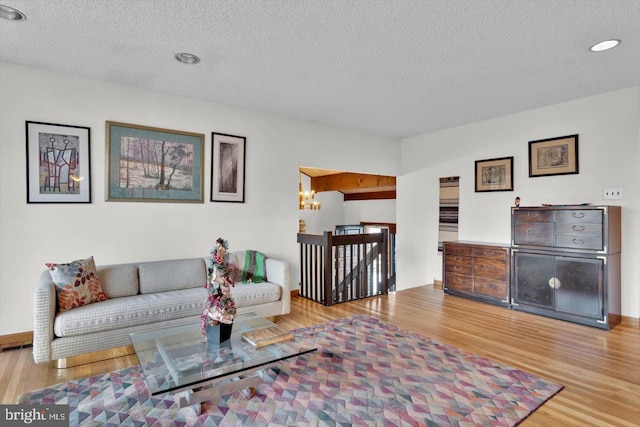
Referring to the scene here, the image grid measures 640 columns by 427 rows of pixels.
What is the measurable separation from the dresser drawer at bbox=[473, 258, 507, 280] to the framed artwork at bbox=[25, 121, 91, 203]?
4.59 m

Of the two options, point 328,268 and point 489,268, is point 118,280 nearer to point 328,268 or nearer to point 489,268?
point 328,268

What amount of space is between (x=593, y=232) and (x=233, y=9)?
3.93 metres

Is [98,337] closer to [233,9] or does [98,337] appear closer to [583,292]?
[233,9]

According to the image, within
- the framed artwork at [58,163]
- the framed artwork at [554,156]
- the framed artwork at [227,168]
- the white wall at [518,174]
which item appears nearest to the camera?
the framed artwork at [58,163]

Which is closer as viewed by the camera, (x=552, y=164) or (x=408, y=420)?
(x=408, y=420)

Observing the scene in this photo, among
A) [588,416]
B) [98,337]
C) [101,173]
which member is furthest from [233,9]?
[588,416]

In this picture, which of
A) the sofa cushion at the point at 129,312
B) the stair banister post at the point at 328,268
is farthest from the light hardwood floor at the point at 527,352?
the sofa cushion at the point at 129,312

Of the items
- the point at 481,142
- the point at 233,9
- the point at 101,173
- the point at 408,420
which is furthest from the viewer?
the point at 481,142

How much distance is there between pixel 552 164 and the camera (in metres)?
4.29

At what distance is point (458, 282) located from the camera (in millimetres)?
4785

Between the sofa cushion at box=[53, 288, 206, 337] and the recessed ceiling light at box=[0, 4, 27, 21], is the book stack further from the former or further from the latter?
the recessed ceiling light at box=[0, 4, 27, 21]

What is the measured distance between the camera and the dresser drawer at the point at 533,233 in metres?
3.90

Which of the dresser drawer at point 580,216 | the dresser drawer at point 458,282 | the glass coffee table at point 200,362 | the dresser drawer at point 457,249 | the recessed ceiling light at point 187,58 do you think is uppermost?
the recessed ceiling light at point 187,58

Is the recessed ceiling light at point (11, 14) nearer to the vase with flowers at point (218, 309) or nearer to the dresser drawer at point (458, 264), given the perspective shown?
the vase with flowers at point (218, 309)
